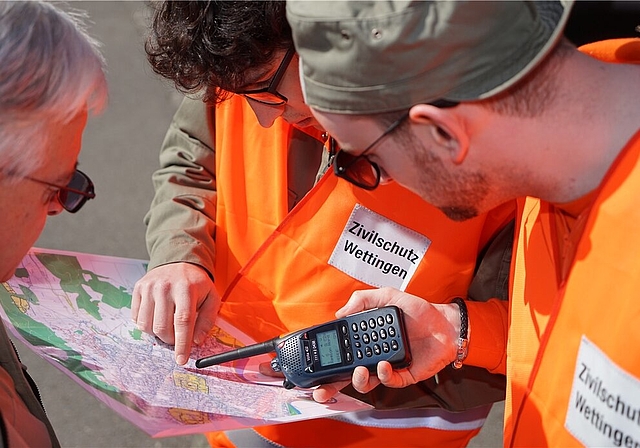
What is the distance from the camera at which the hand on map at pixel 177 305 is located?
1479 millimetres

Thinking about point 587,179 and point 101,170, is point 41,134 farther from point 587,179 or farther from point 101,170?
point 101,170

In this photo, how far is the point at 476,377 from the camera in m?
1.58

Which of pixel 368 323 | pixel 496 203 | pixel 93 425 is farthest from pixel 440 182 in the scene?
pixel 93 425

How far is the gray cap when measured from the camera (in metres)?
1.00

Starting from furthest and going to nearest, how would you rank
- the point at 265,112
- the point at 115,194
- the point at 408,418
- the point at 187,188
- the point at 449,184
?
1. the point at 115,194
2. the point at 187,188
3. the point at 408,418
4. the point at 265,112
5. the point at 449,184

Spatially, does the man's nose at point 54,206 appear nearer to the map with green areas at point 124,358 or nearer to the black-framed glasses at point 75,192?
the black-framed glasses at point 75,192

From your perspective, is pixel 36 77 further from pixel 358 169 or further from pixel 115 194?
pixel 115 194

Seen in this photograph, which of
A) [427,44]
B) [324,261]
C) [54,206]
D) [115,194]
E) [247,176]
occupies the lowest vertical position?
[115,194]

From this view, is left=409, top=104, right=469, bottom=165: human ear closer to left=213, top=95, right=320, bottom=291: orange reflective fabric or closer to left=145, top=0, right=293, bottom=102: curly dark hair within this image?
left=145, top=0, right=293, bottom=102: curly dark hair

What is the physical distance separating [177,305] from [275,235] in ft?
0.77

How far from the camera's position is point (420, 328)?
143cm

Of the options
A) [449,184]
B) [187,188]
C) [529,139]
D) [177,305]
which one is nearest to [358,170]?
[449,184]

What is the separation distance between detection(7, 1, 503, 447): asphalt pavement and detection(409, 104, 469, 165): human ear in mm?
1320

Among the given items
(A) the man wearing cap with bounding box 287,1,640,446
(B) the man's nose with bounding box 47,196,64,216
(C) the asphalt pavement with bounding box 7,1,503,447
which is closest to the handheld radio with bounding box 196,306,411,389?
(A) the man wearing cap with bounding box 287,1,640,446
